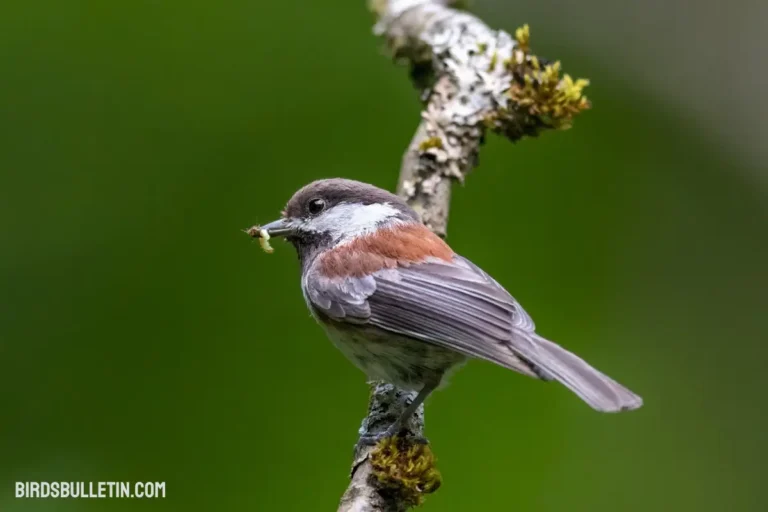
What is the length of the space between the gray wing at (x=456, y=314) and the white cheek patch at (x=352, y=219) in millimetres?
195

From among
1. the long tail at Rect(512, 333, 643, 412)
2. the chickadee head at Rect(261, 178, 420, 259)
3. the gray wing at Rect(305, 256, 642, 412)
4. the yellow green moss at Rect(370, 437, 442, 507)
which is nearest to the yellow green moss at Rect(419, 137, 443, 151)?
the chickadee head at Rect(261, 178, 420, 259)

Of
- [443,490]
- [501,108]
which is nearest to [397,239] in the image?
[501,108]

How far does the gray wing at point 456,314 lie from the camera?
1788 millimetres

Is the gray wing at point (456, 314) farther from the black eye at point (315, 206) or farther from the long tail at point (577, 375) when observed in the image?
the black eye at point (315, 206)

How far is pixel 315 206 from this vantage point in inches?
96.0

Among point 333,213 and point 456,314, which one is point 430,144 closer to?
point 333,213

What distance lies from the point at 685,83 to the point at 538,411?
1827 millimetres

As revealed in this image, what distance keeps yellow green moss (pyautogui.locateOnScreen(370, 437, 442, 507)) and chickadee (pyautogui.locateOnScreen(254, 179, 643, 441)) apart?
0.14m

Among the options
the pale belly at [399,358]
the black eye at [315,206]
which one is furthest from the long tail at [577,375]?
the black eye at [315,206]

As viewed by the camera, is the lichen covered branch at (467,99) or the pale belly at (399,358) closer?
the pale belly at (399,358)

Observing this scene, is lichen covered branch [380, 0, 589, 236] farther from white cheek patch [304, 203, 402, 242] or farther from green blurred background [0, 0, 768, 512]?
green blurred background [0, 0, 768, 512]

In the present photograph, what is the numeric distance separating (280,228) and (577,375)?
113cm

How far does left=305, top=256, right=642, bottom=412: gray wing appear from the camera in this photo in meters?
1.79

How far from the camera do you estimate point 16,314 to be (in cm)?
258
